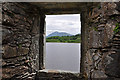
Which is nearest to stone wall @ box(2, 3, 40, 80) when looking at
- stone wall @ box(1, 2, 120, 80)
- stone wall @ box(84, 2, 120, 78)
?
stone wall @ box(1, 2, 120, 80)

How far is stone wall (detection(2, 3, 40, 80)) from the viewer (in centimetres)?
210

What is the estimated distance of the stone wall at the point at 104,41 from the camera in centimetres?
198

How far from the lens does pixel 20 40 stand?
2443 millimetres

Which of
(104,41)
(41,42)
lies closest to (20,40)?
(41,42)

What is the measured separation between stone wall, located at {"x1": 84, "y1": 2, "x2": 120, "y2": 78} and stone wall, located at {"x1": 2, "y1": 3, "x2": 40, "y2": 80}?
1.46 m

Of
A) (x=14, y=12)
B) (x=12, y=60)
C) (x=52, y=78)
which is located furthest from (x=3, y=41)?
(x=52, y=78)

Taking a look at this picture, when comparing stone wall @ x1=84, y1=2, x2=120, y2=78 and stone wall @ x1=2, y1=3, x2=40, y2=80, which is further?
stone wall @ x1=2, y1=3, x2=40, y2=80

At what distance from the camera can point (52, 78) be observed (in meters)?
2.93

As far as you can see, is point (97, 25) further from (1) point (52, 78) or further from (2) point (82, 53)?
(1) point (52, 78)

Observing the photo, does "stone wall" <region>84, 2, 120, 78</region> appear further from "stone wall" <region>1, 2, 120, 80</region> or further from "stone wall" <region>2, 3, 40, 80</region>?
"stone wall" <region>2, 3, 40, 80</region>

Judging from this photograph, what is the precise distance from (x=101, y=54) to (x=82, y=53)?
2.56 ft

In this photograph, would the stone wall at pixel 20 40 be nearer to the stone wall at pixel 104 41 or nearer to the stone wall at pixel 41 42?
the stone wall at pixel 41 42

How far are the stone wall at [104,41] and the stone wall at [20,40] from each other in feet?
4.77

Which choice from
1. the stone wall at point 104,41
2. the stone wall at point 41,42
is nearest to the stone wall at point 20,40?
the stone wall at point 41,42
